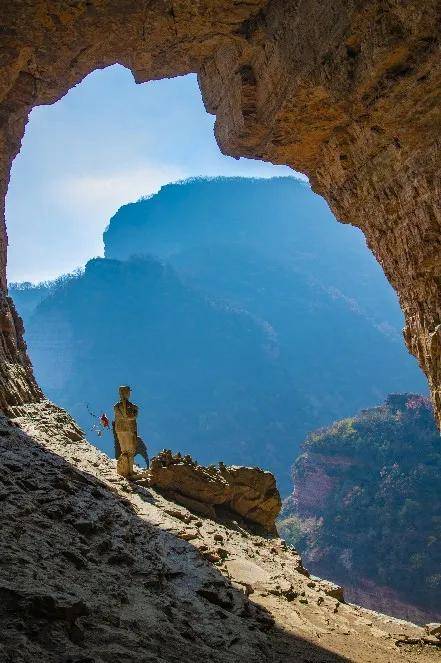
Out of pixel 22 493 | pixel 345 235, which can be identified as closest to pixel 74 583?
pixel 22 493

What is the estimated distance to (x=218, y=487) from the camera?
11.9 m

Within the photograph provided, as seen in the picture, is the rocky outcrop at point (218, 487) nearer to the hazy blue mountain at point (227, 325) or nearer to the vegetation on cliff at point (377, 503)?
the vegetation on cliff at point (377, 503)

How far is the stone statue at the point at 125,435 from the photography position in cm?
1095

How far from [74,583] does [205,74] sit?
38.8ft

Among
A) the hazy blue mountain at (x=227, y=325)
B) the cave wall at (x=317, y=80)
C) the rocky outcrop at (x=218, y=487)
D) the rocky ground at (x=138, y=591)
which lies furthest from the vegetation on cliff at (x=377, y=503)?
the hazy blue mountain at (x=227, y=325)

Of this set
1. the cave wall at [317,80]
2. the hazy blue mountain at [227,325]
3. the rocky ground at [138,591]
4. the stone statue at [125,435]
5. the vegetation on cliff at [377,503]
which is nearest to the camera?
the rocky ground at [138,591]

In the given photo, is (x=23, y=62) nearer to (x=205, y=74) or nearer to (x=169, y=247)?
(x=205, y=74)

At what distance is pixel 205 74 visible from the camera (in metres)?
11.5

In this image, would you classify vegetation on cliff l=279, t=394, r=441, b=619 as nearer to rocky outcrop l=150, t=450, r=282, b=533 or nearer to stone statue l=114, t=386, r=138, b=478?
rocky outcrop l=150, t=450, r=282, b=533

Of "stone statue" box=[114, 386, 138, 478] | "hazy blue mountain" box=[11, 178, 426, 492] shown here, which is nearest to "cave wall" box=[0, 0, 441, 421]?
"stone statue" box=[114, 386, 138, 478]

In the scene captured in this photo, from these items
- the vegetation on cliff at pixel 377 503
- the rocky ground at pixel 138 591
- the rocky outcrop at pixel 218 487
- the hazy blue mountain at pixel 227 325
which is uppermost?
the hazy blue mountain at pixel 227 325

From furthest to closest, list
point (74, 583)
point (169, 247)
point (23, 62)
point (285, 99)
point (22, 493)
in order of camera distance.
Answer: point (169, 247), point (23, 62), point (285, 99), point (22, 493), point (74, 583)

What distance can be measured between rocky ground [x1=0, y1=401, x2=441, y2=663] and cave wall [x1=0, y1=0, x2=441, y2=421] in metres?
4.21

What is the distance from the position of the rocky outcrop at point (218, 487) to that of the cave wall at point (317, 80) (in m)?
4.30
